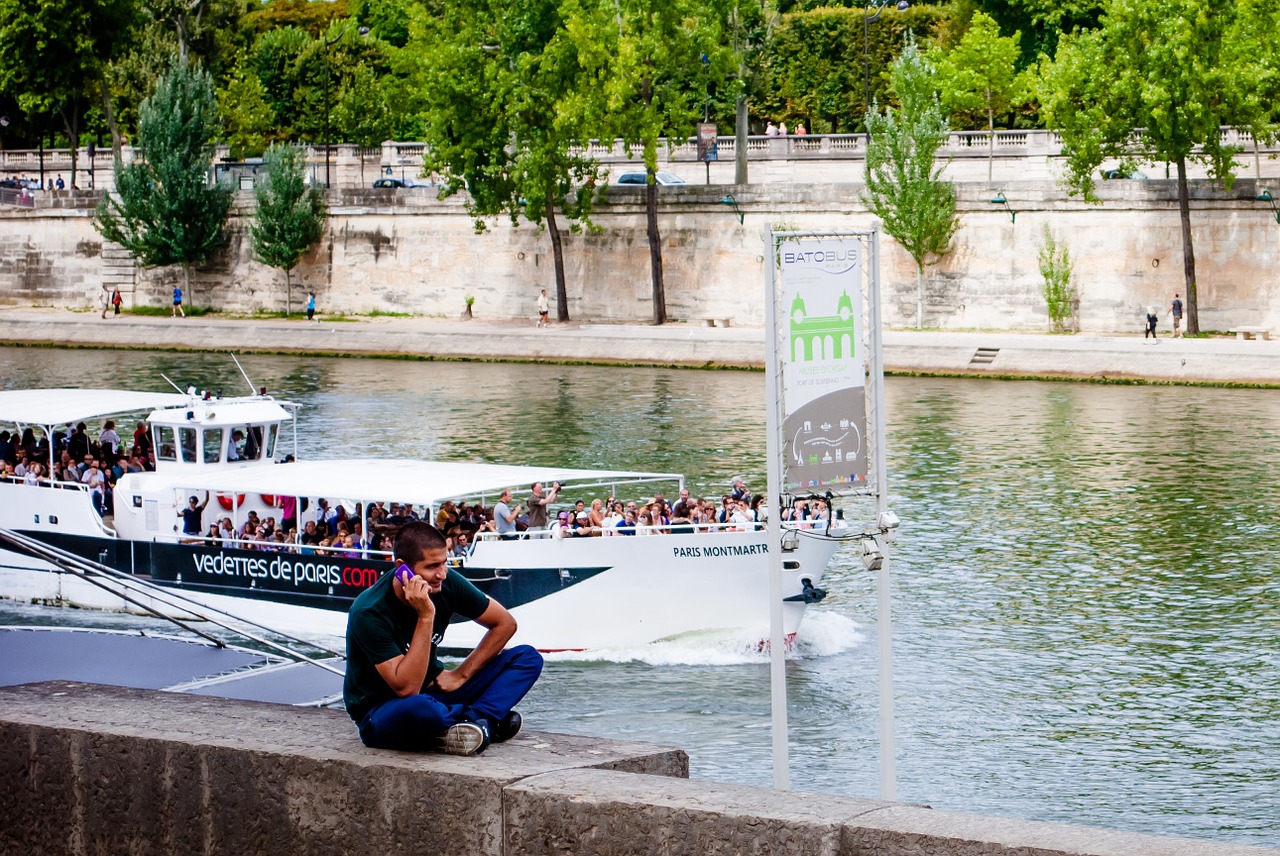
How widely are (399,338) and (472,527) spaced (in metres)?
41.2

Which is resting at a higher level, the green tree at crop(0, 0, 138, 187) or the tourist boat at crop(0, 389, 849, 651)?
the green tree at crop(0, 0, 138, 187)

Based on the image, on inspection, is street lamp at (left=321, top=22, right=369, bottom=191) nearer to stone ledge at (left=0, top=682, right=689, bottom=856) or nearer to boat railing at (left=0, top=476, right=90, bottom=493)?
boat railing at (left=0, top=476, right=90, bottom=493)

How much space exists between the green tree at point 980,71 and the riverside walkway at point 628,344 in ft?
39.8

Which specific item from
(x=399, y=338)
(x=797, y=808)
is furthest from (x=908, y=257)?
(x=797, y=808)

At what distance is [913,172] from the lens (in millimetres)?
60531

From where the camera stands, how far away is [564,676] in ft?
79.4

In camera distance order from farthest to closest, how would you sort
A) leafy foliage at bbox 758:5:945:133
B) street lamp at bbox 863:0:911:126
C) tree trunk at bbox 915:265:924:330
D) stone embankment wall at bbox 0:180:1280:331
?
1. leafy foliage at bbox 758:5:945:133
2. street lamp at bbox 863:0:911:126
3. tree trunk at bbox 915:265:924:330
4. stone embankment wall at bbox 0:180:1280:331

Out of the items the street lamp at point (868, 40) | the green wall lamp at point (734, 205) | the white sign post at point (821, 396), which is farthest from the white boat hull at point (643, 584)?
the street lamp at point (868, 40)

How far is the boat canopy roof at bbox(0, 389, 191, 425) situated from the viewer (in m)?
30.7

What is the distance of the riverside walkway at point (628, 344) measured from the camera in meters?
A: 53.8

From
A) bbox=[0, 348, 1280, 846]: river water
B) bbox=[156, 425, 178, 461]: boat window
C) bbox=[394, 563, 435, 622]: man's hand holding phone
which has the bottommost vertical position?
bbox=[0, 348, 1280, 846]: river water

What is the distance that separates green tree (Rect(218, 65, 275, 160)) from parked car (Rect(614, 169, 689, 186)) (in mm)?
22061

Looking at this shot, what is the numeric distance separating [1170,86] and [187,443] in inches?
1397

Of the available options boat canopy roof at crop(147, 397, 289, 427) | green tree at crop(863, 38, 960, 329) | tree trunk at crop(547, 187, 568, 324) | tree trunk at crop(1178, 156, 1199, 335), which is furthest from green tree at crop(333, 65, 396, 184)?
boat canopy roof at crop(147, 397, 289, 427)
